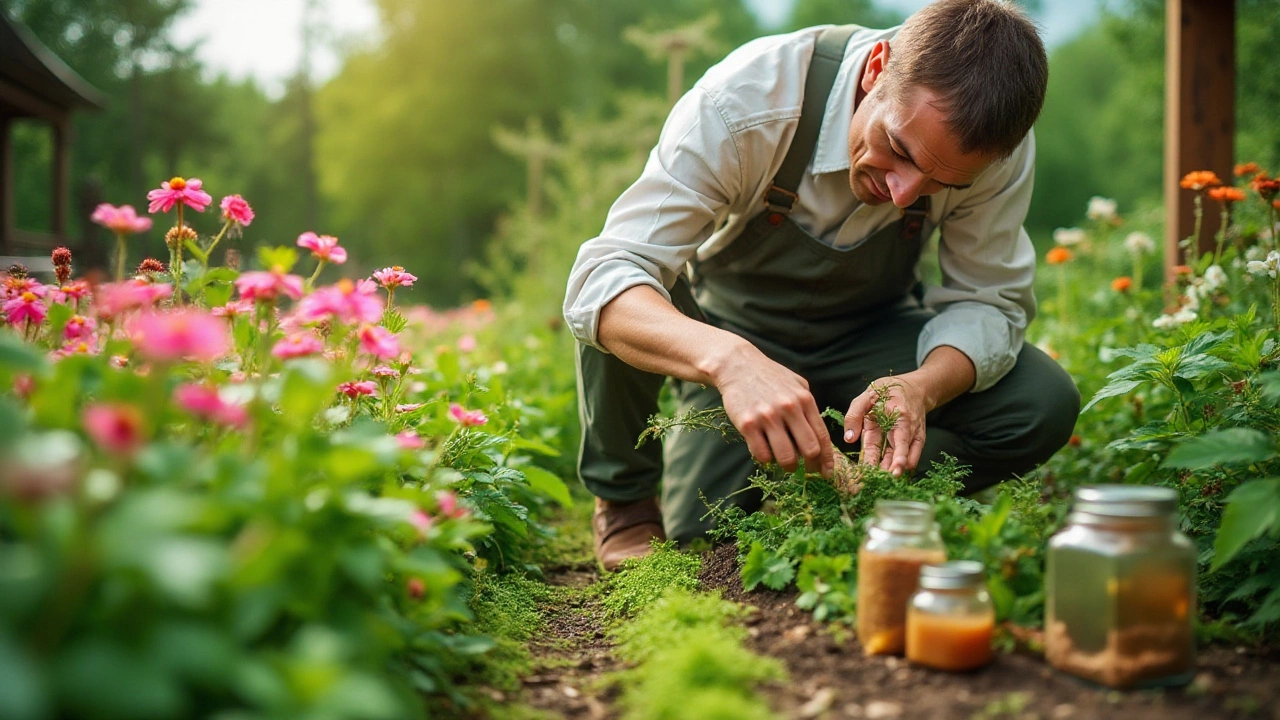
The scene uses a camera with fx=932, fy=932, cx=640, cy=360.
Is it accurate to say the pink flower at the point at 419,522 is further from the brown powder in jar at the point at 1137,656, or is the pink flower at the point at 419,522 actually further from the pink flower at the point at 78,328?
the brown powder in jar at the point at 1137,656

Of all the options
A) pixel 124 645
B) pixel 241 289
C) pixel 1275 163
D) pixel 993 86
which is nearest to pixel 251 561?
pixel 124 645

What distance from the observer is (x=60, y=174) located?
1077 cm

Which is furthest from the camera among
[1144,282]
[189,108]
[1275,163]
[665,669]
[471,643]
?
[189,108]

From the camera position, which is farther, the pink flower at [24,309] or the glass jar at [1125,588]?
the pink flower at [24,309]

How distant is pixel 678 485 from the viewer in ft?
9.71

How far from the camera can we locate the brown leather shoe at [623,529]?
273 cm

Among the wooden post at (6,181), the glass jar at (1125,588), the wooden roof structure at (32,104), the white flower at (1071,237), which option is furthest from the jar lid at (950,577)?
the wooden post at (6,181)

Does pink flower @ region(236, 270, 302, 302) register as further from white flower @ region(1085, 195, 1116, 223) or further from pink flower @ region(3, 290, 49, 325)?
white flower @ region(1085, 195, 1116, 223)

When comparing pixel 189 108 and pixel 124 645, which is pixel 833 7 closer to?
pixel 189 108

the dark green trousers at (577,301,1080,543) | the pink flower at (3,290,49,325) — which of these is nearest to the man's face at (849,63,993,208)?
the dark green trousers at (577,301,1080,543)

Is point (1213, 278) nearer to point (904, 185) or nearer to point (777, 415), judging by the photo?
point (904, 185)

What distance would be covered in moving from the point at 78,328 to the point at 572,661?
1.18 m

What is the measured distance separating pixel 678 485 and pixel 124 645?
2088mm

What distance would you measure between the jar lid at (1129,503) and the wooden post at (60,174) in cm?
1191
